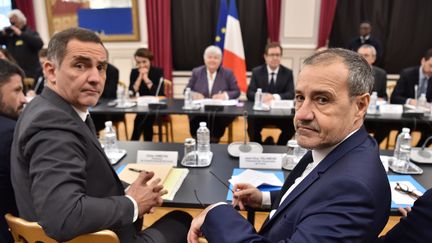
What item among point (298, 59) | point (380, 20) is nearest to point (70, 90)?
point (298, 59)

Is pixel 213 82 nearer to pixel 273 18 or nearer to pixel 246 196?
pixel 273 18

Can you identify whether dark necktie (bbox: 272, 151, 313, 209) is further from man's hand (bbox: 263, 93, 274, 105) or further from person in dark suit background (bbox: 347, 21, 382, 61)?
person in dark suit background (bbox: 347, 21, 382, 61)

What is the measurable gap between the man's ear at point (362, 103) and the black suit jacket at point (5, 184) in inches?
52.1

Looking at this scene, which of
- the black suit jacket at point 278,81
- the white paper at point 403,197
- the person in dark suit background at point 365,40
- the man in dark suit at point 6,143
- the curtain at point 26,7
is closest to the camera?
the man in dark suit at point 6,143

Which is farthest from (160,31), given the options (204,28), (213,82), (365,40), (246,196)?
(246,196)

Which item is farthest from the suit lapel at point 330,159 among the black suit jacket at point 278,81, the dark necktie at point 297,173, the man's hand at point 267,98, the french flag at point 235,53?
the french flag at point 235,53

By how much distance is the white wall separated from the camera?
5328 millimetres

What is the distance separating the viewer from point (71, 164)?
40.8 inches

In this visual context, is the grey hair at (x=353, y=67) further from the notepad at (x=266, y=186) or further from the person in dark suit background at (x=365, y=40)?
the person in dark suit background at (x=365, y=40)

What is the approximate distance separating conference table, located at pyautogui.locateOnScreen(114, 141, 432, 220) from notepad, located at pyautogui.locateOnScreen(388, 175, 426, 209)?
0.13ft

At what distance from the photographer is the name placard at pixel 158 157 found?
6.10 feet

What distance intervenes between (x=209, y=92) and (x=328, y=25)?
253 centimetres

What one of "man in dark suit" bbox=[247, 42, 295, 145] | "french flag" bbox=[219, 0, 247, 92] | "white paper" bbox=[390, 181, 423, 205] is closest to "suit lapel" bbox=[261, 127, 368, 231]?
"white paper" bbox=[390, 181, 423, 205]

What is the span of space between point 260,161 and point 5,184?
1.20 meters
